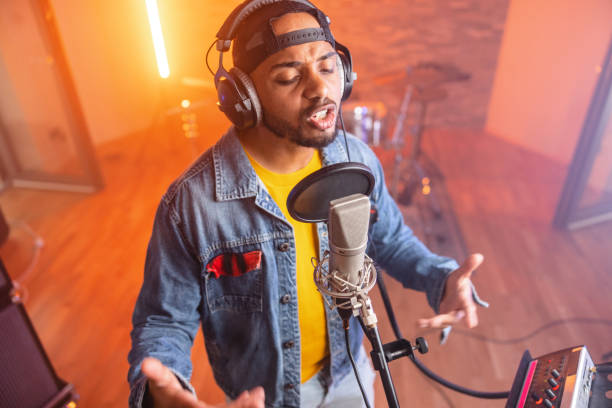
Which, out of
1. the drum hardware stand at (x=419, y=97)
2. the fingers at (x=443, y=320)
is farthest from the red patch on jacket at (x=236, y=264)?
the drum hardware stand at (x=419, y=97)

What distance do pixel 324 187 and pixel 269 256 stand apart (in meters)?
0.44

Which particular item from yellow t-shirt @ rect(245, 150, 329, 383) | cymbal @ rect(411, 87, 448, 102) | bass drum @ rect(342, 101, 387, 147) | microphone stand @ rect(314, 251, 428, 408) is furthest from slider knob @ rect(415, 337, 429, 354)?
cymbal @ rect(411, 87, 448, 102)

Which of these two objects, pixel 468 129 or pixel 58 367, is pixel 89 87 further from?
pixel 468 129

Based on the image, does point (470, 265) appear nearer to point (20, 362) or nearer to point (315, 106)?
point (315, 106)

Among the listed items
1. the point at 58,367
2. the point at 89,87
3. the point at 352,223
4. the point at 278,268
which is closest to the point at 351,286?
the point at 352,223

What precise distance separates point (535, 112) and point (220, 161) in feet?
13.6

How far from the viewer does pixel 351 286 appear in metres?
0.60

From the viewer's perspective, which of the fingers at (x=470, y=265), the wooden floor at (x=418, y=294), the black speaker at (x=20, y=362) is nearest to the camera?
the fingers at (x=470, y=265)

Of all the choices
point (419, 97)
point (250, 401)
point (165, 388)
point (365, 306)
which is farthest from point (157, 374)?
point (419, 97)

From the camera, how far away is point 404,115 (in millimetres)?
3246

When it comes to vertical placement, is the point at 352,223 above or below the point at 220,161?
above

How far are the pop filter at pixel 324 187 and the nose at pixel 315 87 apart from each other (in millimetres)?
276

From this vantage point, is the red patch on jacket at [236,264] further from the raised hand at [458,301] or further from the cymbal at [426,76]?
the cymbal at [426,76]

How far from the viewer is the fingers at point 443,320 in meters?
0.78
